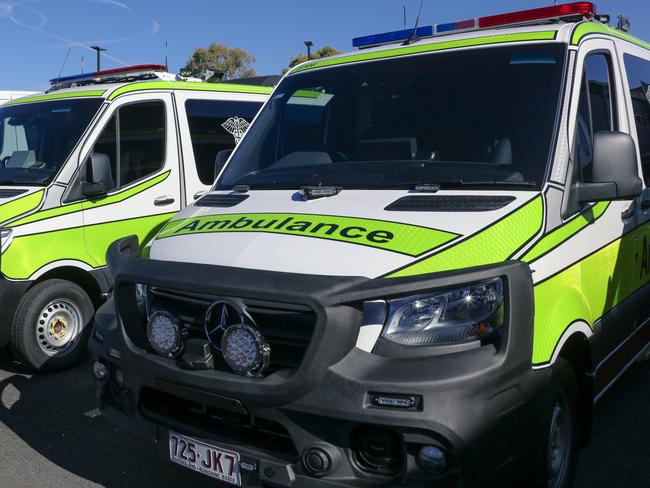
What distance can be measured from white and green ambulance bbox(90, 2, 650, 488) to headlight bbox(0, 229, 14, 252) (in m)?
2.12

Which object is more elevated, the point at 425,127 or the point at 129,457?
the point at 425,127

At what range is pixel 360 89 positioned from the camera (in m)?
4.36

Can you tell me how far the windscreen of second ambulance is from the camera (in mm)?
3512

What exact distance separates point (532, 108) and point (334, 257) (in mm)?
1338

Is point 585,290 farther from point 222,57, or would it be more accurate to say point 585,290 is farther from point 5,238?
point 222,57

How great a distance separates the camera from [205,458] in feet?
9.96

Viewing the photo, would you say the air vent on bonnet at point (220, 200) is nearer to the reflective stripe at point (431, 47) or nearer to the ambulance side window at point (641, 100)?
the reflective stripe at point (431, 47)

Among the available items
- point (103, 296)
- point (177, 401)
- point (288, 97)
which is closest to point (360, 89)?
point (288, 97)

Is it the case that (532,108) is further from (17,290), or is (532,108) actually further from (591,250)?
(17,290)

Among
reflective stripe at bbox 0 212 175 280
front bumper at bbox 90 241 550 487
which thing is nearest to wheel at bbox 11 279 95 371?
reflective stripe at bbox 0 212 175 280

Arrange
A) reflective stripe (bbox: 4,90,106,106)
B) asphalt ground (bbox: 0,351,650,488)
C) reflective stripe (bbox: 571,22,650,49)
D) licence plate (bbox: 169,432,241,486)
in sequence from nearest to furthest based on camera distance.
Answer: licence plate (bbox: 169,432,241,486) → reflective stripe (bbox: 571,22,650,49) → asphalt ground (bbox: 0,351,650,488) → reflective stripe (bbox: 4,90,106,106)

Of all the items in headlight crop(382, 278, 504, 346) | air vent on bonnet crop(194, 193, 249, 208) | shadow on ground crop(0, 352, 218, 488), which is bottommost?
shadow on ground crop(0, 352, 218, 488)

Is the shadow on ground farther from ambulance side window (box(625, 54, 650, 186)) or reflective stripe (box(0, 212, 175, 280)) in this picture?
ambulance side window (box(625, 54, 650, 186))

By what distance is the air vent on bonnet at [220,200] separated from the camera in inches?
152
